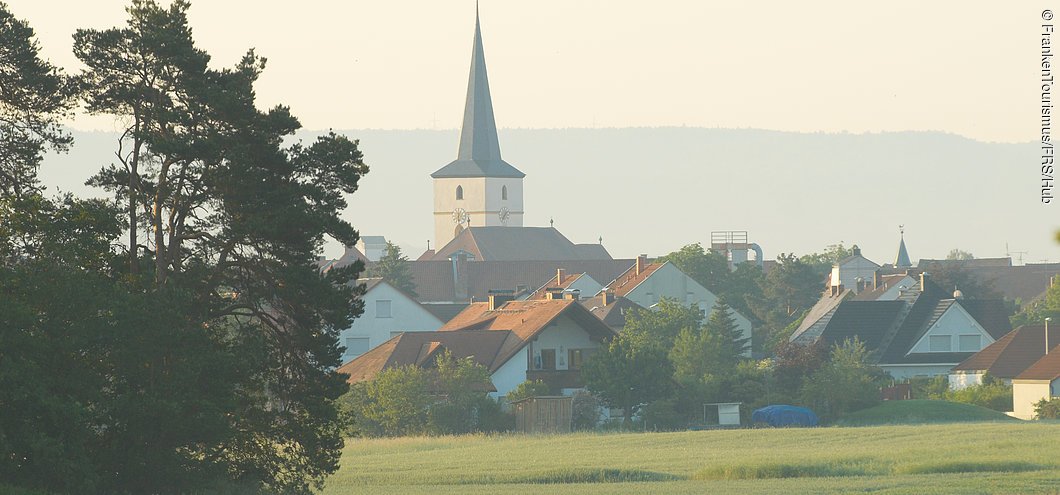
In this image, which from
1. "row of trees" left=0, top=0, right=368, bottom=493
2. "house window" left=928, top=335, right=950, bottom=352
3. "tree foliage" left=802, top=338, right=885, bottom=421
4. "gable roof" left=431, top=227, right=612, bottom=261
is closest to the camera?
"row of trees" left=0, top=0, right=368, bottom=493

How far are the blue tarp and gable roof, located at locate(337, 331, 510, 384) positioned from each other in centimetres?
1197

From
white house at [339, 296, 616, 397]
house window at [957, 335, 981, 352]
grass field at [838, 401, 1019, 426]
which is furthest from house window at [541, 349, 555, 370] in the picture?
house window at [957, 335, 981, 352]

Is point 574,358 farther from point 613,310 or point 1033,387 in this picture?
point 613,310

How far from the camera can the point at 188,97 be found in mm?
30719

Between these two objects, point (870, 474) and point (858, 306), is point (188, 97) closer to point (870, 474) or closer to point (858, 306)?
point (870, 474)

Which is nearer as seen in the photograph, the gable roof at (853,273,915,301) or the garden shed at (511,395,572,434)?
the garden shed at (511,395,572,434)

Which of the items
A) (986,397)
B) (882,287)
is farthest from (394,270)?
(986,397)

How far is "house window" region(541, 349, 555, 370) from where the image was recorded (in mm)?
73438

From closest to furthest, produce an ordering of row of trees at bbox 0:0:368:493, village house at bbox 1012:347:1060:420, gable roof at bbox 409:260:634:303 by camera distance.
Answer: row of trees at bbox 0:0:368:493
village house at bbox 1012:347:1060:420
gable roof at bbox 409:260:634:303

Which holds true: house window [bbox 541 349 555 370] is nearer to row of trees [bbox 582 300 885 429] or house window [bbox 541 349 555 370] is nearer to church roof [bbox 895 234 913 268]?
row of trees [bbox 582 300 885 429]

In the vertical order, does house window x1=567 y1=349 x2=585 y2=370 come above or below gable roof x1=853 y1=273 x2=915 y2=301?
below

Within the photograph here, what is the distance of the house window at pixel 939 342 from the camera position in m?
90.4

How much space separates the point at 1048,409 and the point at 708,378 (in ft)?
45.2

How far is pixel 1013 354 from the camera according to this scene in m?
81.7
